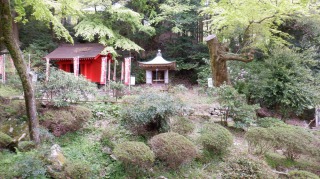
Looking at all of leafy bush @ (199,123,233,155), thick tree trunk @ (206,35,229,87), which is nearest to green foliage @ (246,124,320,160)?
leafy bush @ (199,123,233,155)

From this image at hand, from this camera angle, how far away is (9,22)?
526cm

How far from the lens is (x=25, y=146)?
5.29 meters

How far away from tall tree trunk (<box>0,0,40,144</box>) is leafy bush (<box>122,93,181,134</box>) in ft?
7.00

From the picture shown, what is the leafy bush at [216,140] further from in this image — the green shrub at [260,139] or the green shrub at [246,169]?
the green shrub at [246,169]

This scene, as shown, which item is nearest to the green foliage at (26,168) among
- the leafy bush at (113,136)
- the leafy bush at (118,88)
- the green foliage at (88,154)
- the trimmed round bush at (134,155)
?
the green foliage at (88,154)

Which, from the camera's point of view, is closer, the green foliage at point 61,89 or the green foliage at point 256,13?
the green foliage at point 61,89

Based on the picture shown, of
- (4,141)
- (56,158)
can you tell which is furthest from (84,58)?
(56,158)

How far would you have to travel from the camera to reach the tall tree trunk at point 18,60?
515cm

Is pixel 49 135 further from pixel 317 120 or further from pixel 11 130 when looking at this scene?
pixel 317 120

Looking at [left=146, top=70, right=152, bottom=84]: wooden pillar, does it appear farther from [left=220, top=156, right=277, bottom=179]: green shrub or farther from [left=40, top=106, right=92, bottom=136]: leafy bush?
[left=220, top=156, right=277, bottom=179]: green shrub

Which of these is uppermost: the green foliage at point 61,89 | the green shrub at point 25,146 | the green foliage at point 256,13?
the green foliage at point 256,13

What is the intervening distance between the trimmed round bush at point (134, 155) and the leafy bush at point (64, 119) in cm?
220

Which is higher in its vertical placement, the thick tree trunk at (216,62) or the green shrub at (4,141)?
the thick tree trunk at (216,62)

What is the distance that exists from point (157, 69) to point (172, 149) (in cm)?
1168
